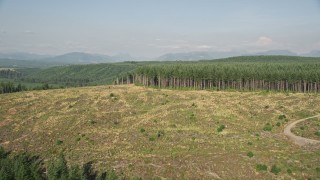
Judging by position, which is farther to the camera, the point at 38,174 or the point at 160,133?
the point at 160,133

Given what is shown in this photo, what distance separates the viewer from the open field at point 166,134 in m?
46.8

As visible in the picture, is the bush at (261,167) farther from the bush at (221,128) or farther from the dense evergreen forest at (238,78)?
the dense evergreen forest at (238,78)

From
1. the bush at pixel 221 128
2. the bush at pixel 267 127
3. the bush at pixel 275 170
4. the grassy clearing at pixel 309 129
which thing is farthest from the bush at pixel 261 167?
the bush at pixel 267 127

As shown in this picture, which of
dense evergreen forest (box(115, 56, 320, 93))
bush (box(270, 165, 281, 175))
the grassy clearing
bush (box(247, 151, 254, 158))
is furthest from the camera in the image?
dense evergreen forest (box(115, 56, 320, 93))

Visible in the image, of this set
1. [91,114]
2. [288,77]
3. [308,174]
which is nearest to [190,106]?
[91,114]

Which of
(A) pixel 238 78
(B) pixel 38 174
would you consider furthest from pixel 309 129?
(A) pixel 238 78

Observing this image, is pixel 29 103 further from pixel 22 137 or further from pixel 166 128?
pixel 166 128

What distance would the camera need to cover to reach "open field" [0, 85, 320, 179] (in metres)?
46.8

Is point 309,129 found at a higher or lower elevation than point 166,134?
higher

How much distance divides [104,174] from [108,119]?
29.2 meters

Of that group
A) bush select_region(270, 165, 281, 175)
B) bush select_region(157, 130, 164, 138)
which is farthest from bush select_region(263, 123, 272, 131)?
bush select_region(157, 130, 164, 138)

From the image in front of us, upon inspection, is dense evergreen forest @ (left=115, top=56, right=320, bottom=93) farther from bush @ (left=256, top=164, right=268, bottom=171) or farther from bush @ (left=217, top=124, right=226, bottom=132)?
bush @ (left=256, top=164, right=268, bottom=171)

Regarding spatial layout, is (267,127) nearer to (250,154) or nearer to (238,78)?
(250,154)

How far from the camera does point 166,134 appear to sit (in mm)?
62438
